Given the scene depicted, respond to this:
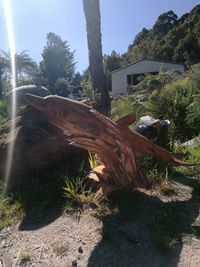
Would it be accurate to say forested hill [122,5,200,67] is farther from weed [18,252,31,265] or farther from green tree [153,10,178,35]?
weed [18,252,31,265]

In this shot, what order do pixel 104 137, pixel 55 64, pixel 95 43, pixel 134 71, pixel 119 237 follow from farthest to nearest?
pixel 55 64 < pixel 134 71 < pixel 95 43 < pixel 104 137 < pixel 119 237

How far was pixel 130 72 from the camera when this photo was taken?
133 ft

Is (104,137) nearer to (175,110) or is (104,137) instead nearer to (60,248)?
(60,248)

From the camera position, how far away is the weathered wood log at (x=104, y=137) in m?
3.57

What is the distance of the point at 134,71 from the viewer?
40.3m

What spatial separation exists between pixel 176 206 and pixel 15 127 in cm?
266

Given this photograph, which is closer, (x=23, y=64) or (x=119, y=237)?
(x=119, y=237)

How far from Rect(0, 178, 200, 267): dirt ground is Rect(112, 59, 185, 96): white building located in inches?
1383

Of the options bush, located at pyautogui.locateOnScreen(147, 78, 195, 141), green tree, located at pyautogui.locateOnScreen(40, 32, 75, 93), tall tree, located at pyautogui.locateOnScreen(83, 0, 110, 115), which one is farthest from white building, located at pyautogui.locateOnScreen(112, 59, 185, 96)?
bush, located at pyautogui.locateOnScreen(147, 78, 195, 141)

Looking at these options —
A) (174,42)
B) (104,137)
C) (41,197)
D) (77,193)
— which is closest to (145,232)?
(104,137)

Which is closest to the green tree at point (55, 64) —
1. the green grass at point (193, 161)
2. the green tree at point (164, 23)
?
the green tree at point (164, 23)

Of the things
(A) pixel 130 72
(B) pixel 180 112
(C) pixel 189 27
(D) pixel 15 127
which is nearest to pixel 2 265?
(D) pixel 15 127

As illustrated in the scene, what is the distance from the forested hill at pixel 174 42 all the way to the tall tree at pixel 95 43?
37581 millimetres

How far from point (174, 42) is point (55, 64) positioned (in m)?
22.9
